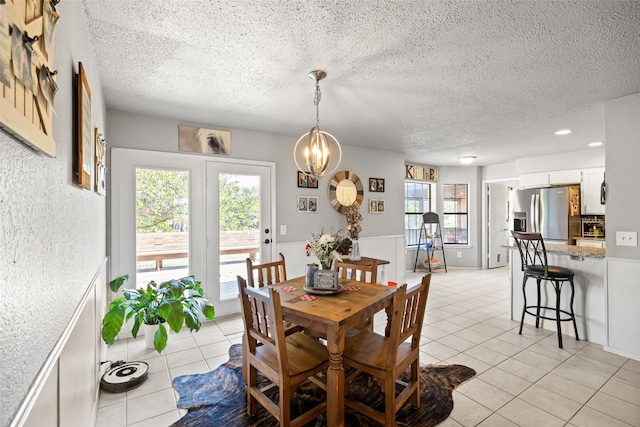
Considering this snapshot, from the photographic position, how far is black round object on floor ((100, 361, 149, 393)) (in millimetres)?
2387

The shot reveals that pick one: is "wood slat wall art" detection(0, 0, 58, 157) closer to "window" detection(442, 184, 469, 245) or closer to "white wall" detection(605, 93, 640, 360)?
"white wall" detection(605, 93, 640, 360)

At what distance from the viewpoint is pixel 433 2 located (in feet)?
5.46

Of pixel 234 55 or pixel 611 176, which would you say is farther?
pixel 611 176

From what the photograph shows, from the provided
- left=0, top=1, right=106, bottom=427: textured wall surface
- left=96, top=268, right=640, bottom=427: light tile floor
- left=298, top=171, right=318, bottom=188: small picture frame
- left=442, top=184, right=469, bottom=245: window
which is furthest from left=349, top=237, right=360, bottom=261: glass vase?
left=442, top=184, right=469, bottom=245: window

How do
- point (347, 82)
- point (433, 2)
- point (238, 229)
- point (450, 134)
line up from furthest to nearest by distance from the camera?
point (450, 134) → point (238, 229) → point (347, 82) → point (433, 2)

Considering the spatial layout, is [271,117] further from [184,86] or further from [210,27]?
[210,27]

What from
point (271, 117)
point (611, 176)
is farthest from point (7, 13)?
point (611, 176)

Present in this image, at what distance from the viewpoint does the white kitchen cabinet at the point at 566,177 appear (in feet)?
17.2

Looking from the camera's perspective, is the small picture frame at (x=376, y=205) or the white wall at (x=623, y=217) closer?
the white wall at (x=623, y=217)

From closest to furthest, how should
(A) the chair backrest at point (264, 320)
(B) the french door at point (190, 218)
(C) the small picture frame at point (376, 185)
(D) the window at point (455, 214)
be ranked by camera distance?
(A) the chair backrest at point (264, 320), (B) the french door at point (190, 218), (C) the small picture frame at point (376, 185), (D) the window at point (455, 214)

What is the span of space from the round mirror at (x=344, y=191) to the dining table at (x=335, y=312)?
97.4 inches

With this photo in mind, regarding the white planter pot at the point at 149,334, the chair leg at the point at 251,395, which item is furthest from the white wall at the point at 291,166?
the chair leg at the point at 251,395

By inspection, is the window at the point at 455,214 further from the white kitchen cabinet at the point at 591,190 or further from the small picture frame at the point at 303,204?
the small picture frame at the point at 303,204

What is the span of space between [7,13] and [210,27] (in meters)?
1.53
